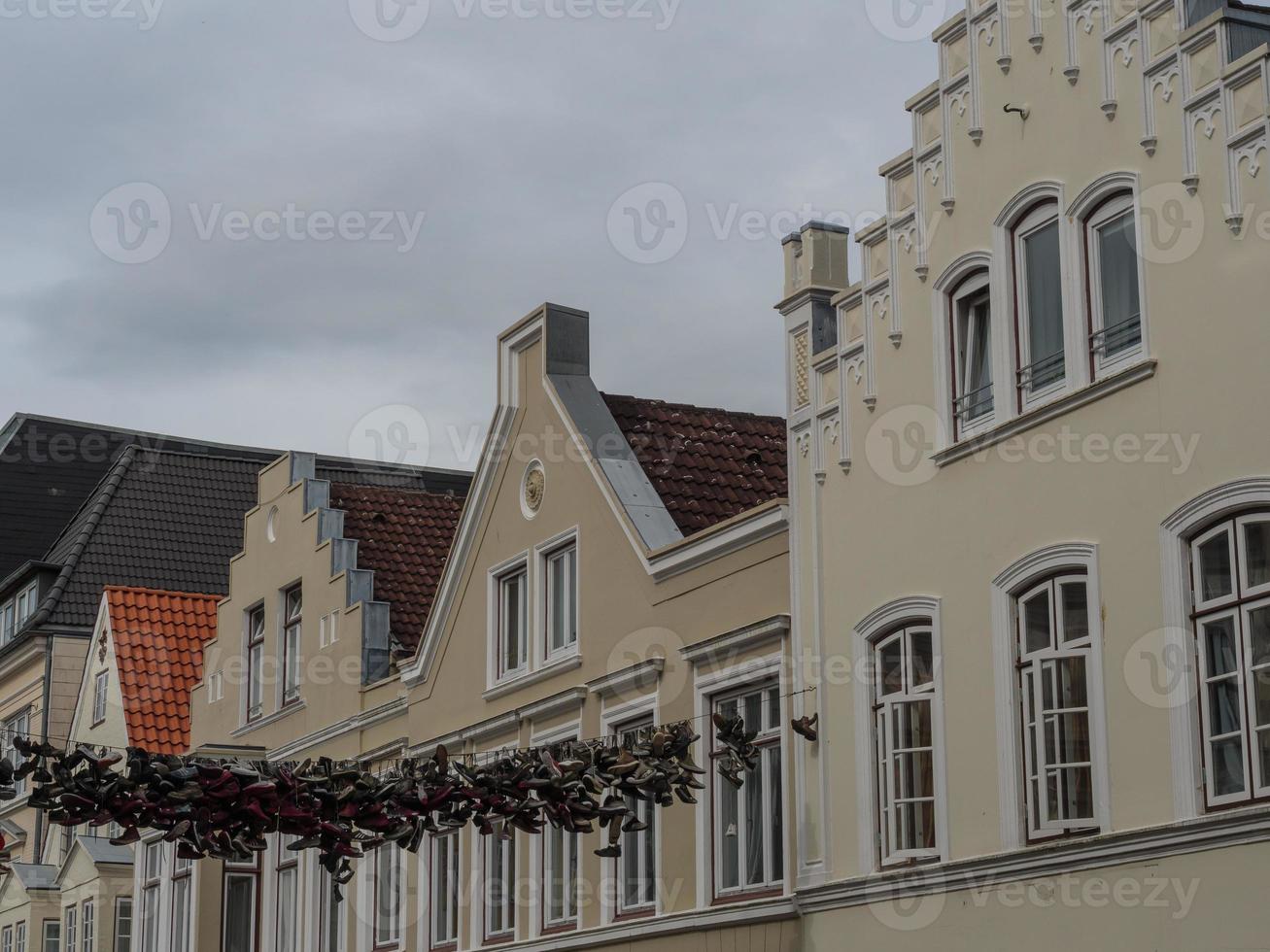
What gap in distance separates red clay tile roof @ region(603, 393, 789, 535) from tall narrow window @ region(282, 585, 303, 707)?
7.98 m

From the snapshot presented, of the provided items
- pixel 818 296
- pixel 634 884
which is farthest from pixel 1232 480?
pixel 634 884

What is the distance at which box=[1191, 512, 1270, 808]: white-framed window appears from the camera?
44.0 feet

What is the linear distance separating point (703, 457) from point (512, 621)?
3.02 meters

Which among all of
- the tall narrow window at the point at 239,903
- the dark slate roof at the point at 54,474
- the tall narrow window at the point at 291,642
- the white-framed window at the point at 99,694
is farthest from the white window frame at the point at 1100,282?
the dark slate roof at the point at 54,474

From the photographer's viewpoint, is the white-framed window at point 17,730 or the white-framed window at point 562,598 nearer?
the white-framed window at point 562,598

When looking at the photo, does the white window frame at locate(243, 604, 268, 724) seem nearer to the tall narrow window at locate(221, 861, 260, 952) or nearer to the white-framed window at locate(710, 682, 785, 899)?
the tall narrow window at locate(221, 861, 260, 952)

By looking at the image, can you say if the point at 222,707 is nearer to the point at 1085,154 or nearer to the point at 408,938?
the point at 408,938

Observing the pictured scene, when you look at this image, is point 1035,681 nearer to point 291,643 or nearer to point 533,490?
point 533,490

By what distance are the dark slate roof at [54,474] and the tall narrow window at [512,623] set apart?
70.1ft

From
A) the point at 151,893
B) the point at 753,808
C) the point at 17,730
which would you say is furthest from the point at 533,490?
the point at 17,730

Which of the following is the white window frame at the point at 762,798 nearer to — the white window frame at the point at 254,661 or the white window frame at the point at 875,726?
the white window frame at the point at 875,726

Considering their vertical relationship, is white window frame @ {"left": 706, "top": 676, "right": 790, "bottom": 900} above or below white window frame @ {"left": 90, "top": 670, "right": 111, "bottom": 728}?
below

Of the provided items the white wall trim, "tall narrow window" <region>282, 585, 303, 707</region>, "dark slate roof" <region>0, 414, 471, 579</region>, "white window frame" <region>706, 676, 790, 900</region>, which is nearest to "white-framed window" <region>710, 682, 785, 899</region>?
"white window frame" <region>706, 676, 790, 900</region>

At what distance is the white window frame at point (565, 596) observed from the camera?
2234 centimetres
